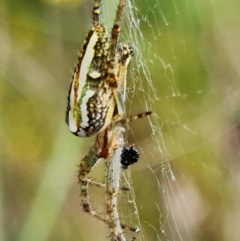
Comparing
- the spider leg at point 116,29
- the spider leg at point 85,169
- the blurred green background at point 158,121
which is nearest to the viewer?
the spider leg at point 116,29

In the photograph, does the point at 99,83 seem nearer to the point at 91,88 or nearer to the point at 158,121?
the point at 91,88

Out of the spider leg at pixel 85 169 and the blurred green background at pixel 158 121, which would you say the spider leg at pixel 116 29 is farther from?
the blurred green background at pixel 158 121

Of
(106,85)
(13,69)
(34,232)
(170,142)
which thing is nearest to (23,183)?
(34,232)

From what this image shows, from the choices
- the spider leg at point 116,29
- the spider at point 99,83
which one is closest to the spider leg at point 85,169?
the spider at point 99,83

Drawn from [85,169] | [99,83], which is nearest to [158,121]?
[85,169]

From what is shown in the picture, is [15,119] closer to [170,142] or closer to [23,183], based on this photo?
[23,183]
